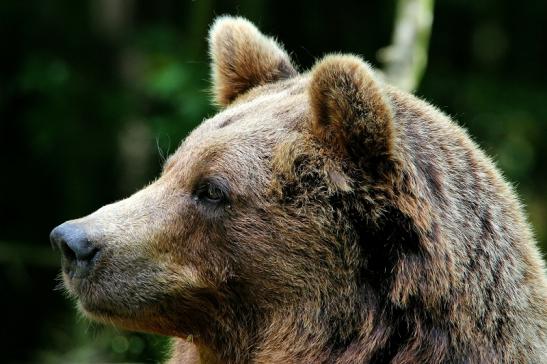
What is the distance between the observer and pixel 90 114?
450 inches

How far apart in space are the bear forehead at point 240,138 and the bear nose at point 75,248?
0.57 meters

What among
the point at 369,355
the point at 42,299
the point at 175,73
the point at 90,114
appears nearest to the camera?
the point at 369,355

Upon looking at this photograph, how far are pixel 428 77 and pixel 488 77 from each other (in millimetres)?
802

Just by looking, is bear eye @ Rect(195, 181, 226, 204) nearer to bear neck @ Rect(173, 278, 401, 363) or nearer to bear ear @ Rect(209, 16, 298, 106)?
bear neck @ Rect(173, 278, 401, 363)

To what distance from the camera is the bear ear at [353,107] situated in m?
4.32

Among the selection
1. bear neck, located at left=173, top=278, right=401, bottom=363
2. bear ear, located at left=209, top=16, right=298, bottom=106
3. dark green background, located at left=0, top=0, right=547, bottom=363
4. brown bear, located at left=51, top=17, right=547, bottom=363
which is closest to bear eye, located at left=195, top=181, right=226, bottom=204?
brown bear, located at left=51, top=17, right=547, bottom=363

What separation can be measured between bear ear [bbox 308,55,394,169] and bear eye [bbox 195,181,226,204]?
0.58 meters

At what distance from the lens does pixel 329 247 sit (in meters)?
4.46

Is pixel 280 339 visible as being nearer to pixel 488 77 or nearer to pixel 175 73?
pixel 175 73

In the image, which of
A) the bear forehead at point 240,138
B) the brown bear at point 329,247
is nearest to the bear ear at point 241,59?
the bear forehead at point 240,138

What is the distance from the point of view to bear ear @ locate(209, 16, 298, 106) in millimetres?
5547

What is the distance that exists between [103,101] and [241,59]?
6194 millimetres

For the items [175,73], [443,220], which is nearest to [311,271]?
[443,220]

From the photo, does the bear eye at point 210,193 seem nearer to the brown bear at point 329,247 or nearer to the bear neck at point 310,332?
the brown bear at point 329,247
